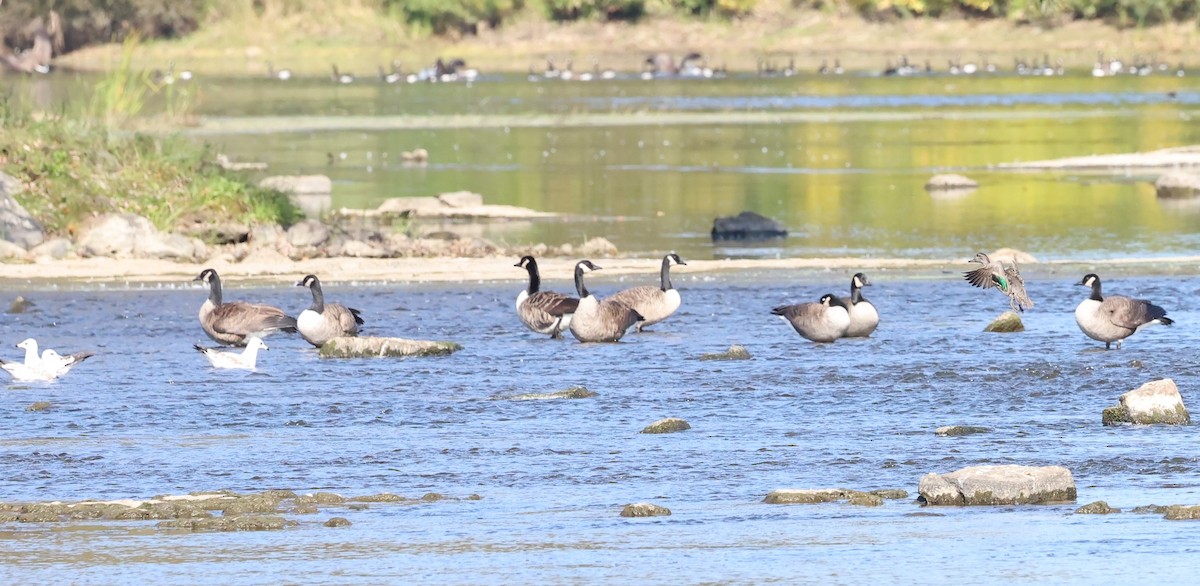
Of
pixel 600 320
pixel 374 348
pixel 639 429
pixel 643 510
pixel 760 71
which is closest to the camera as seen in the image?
pixel 643 510

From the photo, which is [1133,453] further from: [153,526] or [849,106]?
[849,106]

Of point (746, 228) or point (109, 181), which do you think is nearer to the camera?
point (109, 181)

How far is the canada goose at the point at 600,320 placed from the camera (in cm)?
1697

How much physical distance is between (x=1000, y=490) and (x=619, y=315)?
703 centimetres

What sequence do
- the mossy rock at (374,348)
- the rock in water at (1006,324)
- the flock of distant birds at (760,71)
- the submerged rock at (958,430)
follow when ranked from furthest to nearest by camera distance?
the flock of distant birds at (760,71) → the rock in water at (1006,324) → the mossy rock at (374,348) → the submerged rock at (958,430)

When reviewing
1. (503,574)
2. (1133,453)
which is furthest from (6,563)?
(1133,453)

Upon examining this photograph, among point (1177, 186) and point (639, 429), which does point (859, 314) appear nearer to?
point (639, 429)

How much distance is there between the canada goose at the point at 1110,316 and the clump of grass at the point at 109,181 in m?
12.4

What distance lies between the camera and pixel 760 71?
8481 cm

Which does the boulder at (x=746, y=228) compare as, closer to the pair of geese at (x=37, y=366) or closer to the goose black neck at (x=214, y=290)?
the goose black neck at (x=214, y=290)

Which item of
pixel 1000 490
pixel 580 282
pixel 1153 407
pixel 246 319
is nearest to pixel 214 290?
pixel 246 319

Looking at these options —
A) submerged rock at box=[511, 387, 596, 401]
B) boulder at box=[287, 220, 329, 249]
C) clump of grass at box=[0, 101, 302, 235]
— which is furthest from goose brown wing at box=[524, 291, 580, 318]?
clump of grass at box=[0, 101, 302, 235]

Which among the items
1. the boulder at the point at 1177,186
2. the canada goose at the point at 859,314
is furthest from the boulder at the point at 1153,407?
the boulder at the point at 1177,186

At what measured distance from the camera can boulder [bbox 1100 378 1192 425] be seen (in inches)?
496
